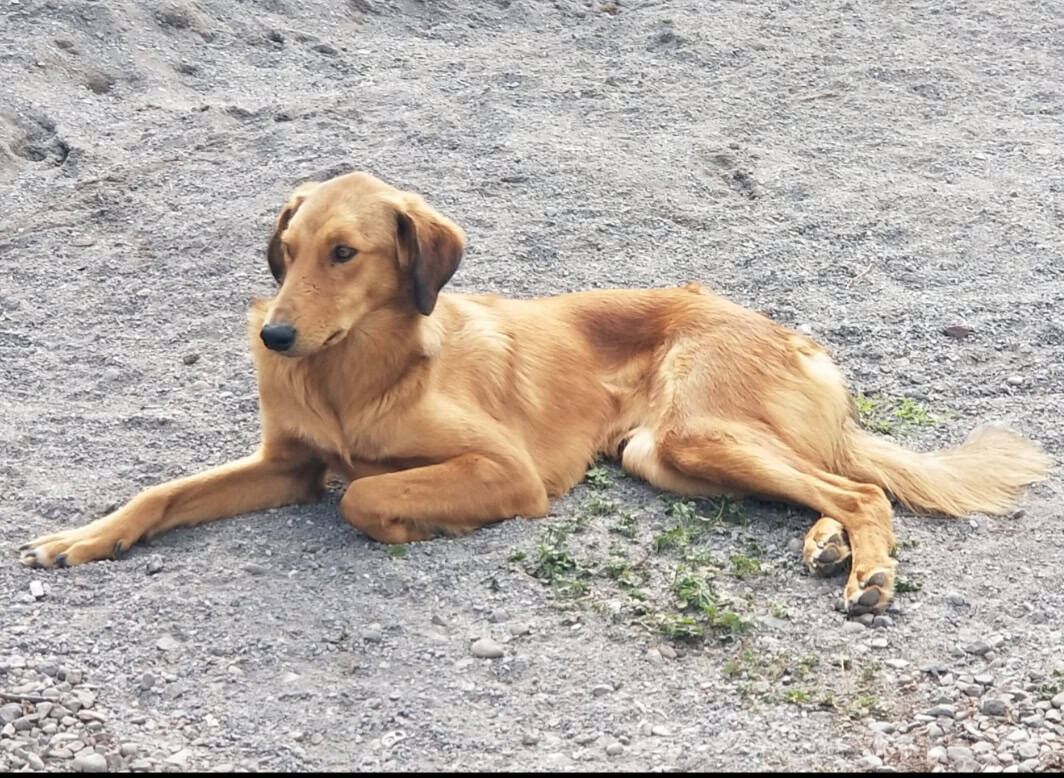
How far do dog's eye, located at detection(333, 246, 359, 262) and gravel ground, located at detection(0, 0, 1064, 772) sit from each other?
1028 millimetres

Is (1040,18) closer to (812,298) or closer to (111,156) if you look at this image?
(812,298)

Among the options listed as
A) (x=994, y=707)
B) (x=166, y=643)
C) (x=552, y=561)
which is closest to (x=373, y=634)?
(x=166, y=643)

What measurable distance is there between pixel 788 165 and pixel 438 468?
519 cm

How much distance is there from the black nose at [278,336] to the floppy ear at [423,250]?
59cm

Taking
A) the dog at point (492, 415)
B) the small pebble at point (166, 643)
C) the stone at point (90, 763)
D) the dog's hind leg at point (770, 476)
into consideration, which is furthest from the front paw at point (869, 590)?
the stone at point (90, 763)

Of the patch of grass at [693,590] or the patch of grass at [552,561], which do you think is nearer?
the patch of grass at [693,590]

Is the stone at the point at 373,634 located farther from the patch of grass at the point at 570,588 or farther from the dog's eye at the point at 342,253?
the dog's eye at the point at 342,253

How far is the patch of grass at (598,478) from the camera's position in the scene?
19.9 ft

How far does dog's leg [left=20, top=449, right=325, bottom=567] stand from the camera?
17.6ft

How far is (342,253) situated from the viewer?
217 inches

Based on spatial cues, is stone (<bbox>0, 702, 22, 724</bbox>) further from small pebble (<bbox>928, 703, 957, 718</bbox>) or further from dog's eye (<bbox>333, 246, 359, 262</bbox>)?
small pebble (<bbox>928, 703, 957, 718</bbox>)

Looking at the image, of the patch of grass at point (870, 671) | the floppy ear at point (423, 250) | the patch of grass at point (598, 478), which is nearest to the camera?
the patch of grass at point (870, 671)

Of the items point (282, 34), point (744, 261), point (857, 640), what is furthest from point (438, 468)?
point (282, 34)

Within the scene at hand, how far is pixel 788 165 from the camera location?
32.8 ft
